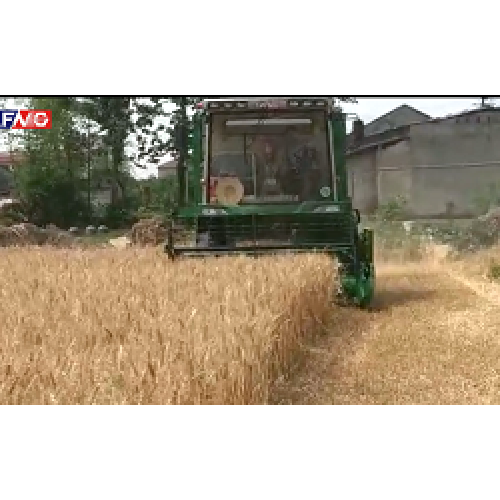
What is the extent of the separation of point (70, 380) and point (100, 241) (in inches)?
109

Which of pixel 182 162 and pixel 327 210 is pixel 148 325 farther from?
pixel 327 210

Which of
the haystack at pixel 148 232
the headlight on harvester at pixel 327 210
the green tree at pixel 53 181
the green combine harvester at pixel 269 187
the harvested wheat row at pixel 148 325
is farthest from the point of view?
the headlight on harvester at pixel 327 210

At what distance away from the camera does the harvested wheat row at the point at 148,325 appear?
325 cm

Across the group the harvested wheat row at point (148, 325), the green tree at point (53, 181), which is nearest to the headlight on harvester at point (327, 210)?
the harvested wheat row at point (148, 325)

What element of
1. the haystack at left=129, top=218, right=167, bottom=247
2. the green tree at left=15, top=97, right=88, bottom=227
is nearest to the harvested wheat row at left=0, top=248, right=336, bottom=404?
the haystack at left=129, top=218, right=167, bottom=247

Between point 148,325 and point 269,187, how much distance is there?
329cm

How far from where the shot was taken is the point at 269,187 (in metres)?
7.04

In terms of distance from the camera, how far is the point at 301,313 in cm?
556

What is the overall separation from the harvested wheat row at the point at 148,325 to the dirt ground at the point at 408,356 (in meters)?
0.23

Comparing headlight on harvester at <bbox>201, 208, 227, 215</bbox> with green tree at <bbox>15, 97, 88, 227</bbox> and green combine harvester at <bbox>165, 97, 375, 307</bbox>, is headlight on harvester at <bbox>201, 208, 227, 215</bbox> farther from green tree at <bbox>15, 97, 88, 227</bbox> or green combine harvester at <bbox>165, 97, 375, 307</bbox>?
green tree at <bbox>15, 97, 88, 227</bbox>

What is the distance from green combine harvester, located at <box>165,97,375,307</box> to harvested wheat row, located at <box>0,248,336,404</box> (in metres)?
0.74

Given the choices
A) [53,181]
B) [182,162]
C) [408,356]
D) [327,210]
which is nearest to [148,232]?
[182,162]

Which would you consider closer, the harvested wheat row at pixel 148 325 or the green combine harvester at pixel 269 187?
the harvested wheat row at pixel 148 325

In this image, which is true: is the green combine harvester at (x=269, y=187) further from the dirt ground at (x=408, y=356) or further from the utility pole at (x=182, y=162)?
the dirt ground at (x=408, y=356)
